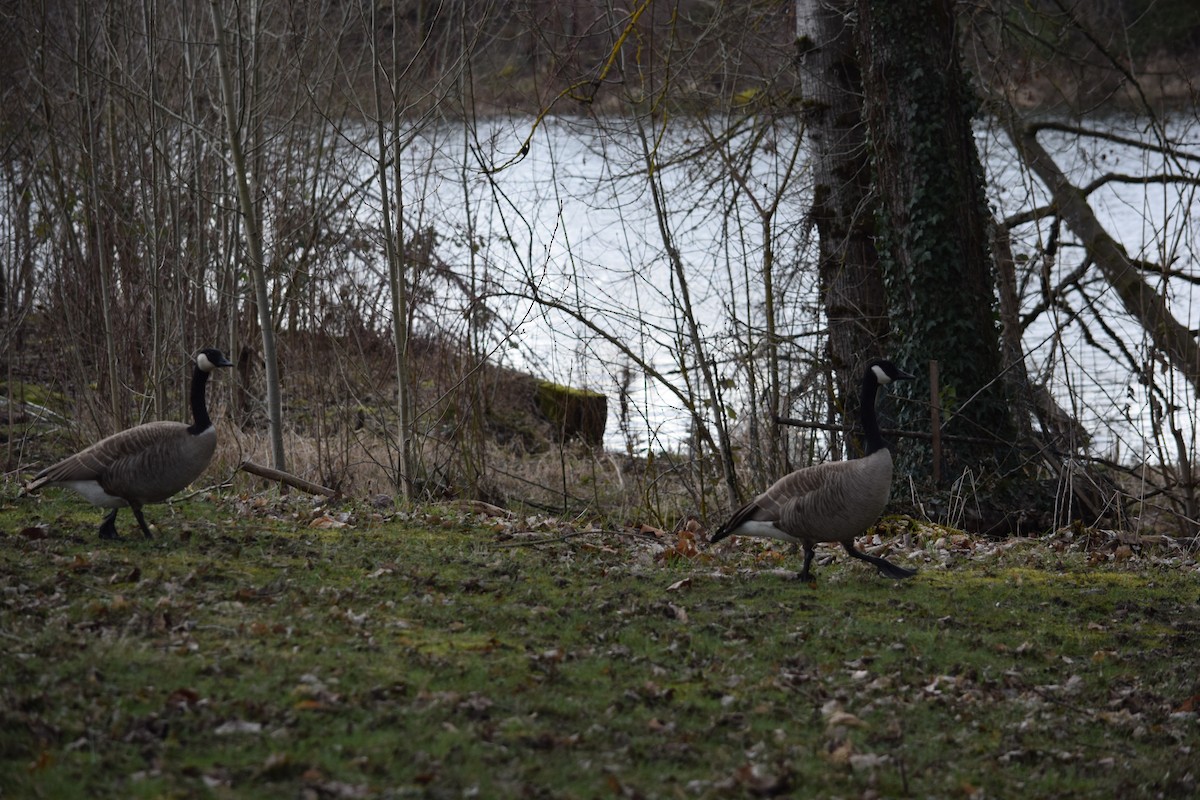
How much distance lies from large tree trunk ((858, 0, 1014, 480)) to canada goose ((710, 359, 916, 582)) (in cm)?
382

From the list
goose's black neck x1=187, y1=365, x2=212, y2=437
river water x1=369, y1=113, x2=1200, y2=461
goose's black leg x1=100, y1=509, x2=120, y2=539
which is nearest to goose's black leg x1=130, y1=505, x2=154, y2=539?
goose's black leg x1=100, y1=509, x2=120, y2=539

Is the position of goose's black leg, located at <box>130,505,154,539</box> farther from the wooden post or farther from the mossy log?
the mossy log

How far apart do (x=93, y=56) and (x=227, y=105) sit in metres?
2.96

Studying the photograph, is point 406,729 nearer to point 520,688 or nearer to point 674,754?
point 520,688

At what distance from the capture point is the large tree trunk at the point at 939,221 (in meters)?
10.7

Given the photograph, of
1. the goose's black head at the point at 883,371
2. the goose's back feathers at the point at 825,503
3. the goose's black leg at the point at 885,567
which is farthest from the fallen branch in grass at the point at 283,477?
the goose's black head at the point at 883,371

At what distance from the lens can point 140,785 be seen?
3.68 metres

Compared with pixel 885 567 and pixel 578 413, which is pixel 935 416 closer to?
pixel 885 567

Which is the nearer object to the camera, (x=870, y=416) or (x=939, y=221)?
(x=870, y=416)

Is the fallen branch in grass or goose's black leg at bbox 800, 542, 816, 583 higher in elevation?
the fallen branch in grass

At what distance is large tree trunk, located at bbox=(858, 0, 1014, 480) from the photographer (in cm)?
1073

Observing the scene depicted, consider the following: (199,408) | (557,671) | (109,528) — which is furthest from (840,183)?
(557,671)

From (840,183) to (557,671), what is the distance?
8907 mm

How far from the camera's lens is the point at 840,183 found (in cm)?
1264
